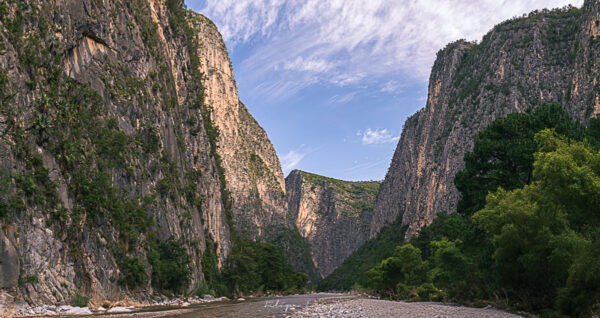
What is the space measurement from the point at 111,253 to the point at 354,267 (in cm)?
15401

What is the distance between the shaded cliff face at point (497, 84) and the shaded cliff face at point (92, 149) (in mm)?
60087

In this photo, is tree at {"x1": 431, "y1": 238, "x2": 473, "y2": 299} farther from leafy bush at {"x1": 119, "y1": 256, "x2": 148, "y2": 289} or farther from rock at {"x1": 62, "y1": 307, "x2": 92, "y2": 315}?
rock at {"x1": 62, "y1": 307, "x2": 92, "y2": 315}

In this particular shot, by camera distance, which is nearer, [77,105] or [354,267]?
[77,105]

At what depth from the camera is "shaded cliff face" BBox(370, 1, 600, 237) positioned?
74.7 meters

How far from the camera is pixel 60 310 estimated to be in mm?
23406

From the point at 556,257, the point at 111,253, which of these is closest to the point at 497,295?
the point at 556,257

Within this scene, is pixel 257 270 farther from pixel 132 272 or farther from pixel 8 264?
pixel 8 264

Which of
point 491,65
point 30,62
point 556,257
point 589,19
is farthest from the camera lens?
point 491,65

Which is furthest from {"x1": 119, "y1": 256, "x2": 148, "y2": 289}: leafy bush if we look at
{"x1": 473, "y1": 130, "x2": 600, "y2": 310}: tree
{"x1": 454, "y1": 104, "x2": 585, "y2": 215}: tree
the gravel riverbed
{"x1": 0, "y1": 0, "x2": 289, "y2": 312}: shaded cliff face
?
{"x1": 454, "y1": 104, "x2": 585, "y2": 215}: tree

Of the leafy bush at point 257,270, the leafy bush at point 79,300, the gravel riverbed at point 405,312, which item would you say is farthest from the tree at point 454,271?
the leafy bush at point 257,270

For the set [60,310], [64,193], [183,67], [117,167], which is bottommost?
[60,310]

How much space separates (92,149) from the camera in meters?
37.0

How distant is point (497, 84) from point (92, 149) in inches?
3838

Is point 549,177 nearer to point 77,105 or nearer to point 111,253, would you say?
point 111,253
